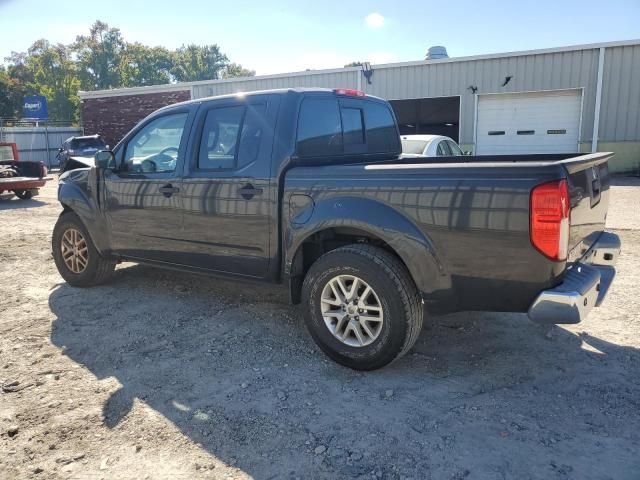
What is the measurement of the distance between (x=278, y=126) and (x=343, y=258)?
122 centimetres

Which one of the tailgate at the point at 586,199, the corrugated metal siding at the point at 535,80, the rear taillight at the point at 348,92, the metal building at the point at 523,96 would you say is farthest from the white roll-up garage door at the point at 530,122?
the tailgate at the point at 586,199

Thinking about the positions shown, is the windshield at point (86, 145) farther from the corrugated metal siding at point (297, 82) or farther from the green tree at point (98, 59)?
the green tree at point (98, 59)

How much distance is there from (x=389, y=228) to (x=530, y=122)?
17.1 m

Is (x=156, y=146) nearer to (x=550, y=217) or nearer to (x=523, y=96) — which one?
(x=550, y=217)

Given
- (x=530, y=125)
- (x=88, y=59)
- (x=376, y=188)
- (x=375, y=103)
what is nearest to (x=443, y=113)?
(x=530, y=125)

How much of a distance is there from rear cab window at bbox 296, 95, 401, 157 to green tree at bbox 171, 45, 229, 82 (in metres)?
88.5

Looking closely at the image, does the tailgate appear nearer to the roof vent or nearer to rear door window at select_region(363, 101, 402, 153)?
rear door window at select_region(363, 101, 402, 153)

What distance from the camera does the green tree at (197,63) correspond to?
87125mm

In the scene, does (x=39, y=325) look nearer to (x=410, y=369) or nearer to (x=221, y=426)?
(x=221, y=426)

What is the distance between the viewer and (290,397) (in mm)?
3295

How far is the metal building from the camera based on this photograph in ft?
56.7

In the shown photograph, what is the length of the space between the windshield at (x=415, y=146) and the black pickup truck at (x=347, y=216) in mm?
3704

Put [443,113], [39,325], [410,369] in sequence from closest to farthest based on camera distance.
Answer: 1. [410,369]
2. [39,325]
3. [443,113]

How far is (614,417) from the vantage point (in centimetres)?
301
